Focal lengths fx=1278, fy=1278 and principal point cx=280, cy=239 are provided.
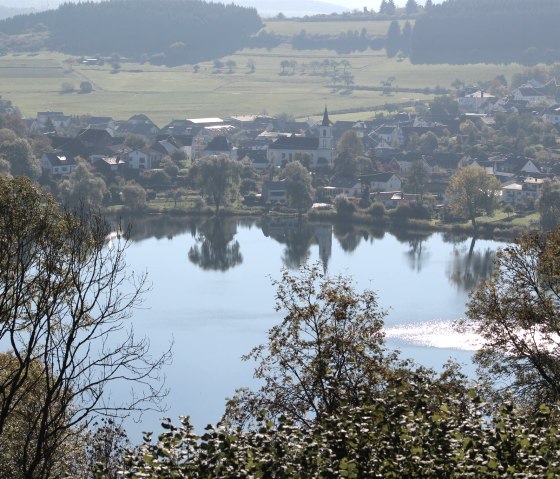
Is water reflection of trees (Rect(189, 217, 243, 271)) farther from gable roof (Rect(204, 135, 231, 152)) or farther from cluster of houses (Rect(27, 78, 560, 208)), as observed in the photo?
gable roof (Rect(204, 135, 231, 152))

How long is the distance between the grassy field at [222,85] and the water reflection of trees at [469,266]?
89.0 feet

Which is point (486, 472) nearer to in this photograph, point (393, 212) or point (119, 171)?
point (393, 212)

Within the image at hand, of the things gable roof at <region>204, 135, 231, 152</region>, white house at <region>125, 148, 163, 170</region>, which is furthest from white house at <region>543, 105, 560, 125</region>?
white house at <region>125, 148, 163, 170</region>

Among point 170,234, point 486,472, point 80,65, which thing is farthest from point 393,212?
point 80,65

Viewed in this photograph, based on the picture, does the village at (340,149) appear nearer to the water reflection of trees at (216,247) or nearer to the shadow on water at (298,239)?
the shadow on water at (298,239)

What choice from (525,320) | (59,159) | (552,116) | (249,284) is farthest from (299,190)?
(525,320)

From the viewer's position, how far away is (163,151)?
4297cm

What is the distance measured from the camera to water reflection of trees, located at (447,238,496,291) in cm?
2484

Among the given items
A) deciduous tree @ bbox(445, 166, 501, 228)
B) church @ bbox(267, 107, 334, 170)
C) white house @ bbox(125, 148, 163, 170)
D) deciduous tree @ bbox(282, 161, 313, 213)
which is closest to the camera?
deciduous tree @ bbox(445, 166, 501, 228)

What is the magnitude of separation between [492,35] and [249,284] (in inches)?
2260

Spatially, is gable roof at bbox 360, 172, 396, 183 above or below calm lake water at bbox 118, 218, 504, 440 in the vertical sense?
below

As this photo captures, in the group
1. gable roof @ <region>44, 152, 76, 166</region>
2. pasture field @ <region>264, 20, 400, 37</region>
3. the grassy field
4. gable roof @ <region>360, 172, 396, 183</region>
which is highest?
pasture field @ <region>264, 20, 400, 37</region>

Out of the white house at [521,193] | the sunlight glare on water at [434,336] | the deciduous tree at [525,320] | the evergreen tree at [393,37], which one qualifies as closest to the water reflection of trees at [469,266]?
the sunlight glare on water at [434,336]

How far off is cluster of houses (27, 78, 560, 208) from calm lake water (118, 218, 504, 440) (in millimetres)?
4964
